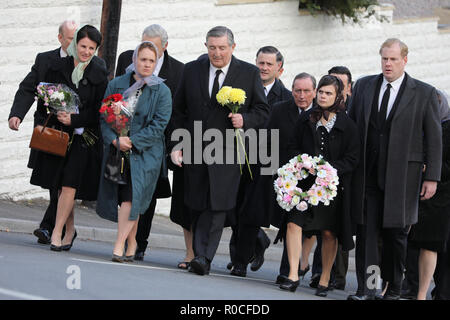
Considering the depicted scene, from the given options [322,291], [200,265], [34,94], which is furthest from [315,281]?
[34,94]

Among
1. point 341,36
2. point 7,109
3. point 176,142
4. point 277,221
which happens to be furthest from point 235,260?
point 341,36

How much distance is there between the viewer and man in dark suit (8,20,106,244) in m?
11.7

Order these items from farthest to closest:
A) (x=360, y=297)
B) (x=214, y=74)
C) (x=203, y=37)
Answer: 1. (x=203, y=37)
2. (x=214, y=74)
3. (x=360, y=297)

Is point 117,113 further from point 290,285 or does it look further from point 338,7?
point 338,7

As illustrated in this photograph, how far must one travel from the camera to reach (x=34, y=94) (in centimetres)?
1195

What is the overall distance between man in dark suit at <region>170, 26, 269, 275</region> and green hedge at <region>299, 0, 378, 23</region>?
9337 mm

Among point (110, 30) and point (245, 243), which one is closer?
point (245, 243)

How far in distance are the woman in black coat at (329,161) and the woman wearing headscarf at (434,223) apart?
3.03ft

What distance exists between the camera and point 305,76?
11.6 metres

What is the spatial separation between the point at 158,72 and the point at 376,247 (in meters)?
3.03

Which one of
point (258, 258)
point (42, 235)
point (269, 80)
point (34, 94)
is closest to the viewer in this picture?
point (42, 235)

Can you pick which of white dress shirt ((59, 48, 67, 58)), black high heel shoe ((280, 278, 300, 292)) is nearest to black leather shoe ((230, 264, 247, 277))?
black high heel shoe ((280, 278, 300, 292))

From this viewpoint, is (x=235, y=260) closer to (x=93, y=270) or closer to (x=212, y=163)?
(x=212, y=163)
